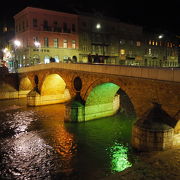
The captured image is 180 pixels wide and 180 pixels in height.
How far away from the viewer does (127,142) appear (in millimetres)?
14992

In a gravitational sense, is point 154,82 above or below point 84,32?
below

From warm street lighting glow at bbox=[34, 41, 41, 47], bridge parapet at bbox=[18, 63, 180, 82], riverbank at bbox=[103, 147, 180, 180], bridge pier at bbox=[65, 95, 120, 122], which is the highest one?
warm street lighting glow at bbox=[34, 41, 41, 47]

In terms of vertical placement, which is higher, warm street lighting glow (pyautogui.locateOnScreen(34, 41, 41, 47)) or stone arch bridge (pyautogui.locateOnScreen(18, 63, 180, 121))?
warm street lighting glow (pyautogui.locateOnScreen(34, 41, 41, 47))

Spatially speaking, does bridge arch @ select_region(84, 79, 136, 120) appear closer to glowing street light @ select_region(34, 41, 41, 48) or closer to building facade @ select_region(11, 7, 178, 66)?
building facade @ select_region(11, 7, 178, 66)

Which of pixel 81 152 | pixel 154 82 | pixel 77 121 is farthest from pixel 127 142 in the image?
pixel 77 121

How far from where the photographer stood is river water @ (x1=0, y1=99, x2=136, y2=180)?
1125cm

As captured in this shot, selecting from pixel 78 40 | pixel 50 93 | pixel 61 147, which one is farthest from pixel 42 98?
pixel 78 40

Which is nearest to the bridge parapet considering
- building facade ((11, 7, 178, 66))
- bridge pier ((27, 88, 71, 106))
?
bridge pier ((27, 88, 71, 106))

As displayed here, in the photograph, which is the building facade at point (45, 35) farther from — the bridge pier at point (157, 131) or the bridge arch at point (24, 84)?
the bridge pier at point (157, 131)

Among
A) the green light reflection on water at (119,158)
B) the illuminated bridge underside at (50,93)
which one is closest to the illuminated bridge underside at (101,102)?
→ the green light reflection on water at (119,158)

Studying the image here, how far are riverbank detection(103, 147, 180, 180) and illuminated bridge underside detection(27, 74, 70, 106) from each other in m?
17.5

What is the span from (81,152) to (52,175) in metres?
3.03

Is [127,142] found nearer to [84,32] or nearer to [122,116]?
[122,116]

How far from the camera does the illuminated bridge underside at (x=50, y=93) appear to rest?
27.3 metres
